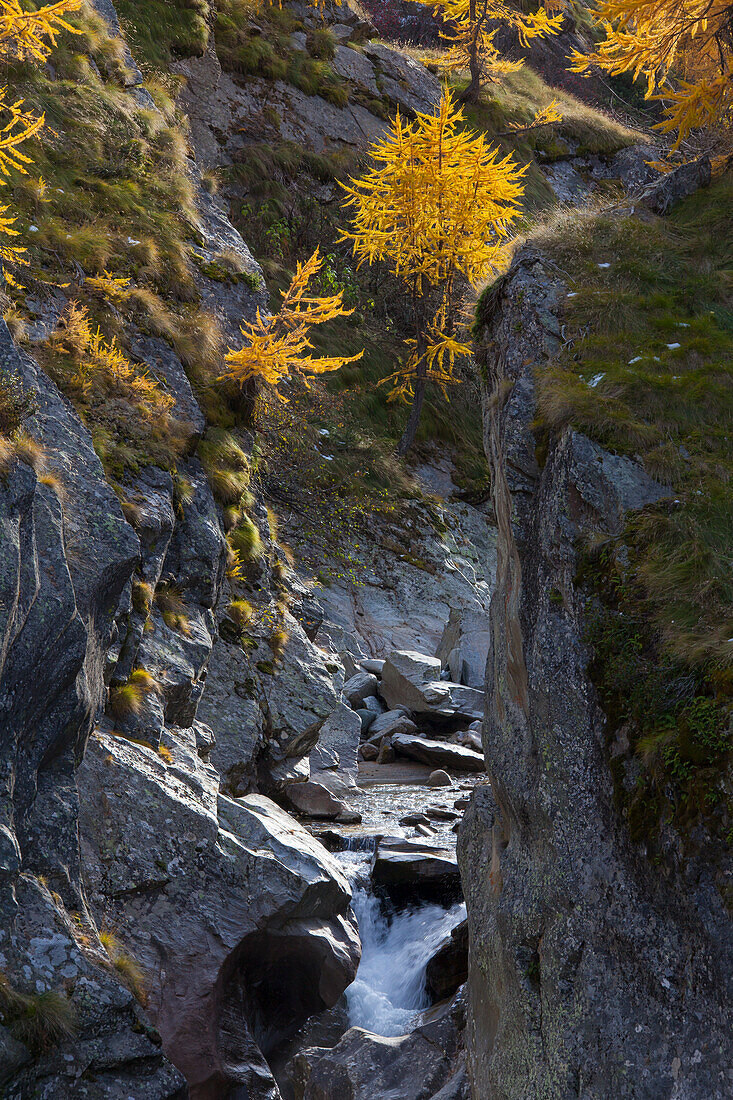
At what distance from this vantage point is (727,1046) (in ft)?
10.4

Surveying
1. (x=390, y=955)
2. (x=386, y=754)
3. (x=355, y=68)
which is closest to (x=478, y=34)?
(x=355, y=68)

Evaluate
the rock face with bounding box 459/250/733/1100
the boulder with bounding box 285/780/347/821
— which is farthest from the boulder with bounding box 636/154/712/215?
the boulder with bounding box 285/780/347/821

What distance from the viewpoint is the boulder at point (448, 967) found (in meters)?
7.00

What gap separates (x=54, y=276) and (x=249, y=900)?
7664 mm

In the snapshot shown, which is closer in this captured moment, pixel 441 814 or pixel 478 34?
pixel 441 814

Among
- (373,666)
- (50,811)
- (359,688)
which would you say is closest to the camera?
(50,811)

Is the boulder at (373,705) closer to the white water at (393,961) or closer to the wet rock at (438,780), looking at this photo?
the wet rock at (438,780)

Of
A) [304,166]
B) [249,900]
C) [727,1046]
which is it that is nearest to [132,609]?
[249,900]

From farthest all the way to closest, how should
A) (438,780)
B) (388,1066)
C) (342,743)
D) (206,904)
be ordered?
(342,743) < (438,780) < (206,904) < (388,1066)

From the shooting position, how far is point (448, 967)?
712 cm

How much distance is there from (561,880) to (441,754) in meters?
7.42

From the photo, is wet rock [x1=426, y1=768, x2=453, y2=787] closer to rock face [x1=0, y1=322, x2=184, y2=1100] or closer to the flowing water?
the flowing water

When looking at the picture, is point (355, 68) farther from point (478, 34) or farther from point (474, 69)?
point (474, 69)

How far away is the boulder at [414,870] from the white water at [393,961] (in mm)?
220
